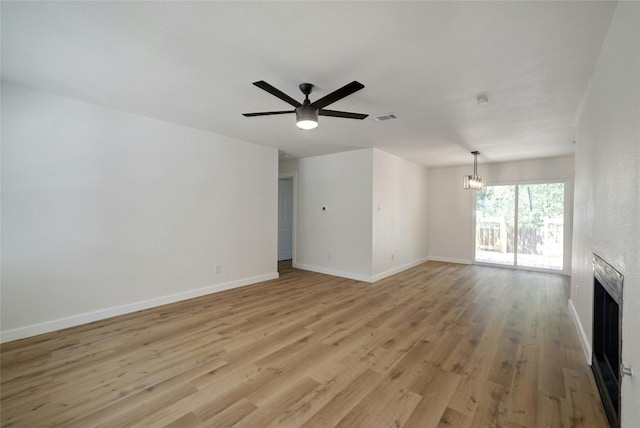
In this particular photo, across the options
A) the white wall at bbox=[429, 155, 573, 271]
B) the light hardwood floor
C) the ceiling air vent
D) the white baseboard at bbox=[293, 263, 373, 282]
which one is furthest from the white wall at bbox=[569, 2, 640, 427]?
the white wall at bbox=[429, 155, 573, 271]

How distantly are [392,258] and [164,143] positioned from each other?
4777mm

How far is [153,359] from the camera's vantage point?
242cm

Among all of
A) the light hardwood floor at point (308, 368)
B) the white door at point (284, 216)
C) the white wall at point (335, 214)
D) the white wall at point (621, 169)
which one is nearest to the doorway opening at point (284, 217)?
the white door at point (284, 216)

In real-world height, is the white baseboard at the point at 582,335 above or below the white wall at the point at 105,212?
below

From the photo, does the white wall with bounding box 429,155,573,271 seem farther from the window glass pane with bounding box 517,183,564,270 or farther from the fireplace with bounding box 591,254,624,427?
the fireplace with bounding box 591,254,624,427

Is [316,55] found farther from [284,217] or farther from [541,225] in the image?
[541,225]

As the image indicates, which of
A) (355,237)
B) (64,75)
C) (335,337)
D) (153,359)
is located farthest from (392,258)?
(64,75)

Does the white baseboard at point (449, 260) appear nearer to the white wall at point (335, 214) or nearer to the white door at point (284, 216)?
the white wall at point (335, 214)

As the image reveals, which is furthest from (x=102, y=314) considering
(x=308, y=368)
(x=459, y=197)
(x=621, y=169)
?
(x=459, y=197)

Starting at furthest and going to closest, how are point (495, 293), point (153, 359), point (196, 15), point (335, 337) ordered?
point (495, 293) < point (335, 337) < point (153, 359) < point (196, 15)

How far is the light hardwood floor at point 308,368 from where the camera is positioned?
5.79 ft

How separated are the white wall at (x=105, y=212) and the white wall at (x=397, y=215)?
262cm

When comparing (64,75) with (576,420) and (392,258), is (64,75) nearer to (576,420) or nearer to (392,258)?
(576,420)

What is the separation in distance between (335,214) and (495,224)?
4.24 meters
